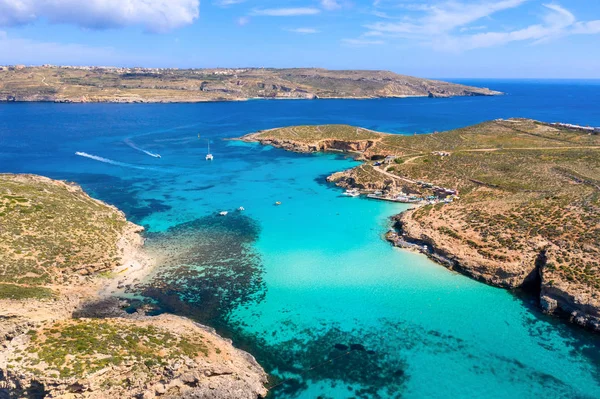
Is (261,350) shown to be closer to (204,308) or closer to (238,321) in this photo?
(238,321)

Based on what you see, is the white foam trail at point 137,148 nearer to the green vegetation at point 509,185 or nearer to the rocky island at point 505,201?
the green vegetation at point 509,185

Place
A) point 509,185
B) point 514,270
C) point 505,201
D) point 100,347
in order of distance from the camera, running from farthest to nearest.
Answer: point 509,185 < point 505,201 < point 514,270 < point 100,347

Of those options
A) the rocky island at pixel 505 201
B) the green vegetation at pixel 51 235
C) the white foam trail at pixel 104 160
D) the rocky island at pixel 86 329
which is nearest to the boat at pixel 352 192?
the rocky island at pixel 505 201

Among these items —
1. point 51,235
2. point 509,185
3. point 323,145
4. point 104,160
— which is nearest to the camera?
point 51,235

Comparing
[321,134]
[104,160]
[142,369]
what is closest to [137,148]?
[104,160]

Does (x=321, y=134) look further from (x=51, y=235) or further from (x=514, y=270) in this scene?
(x=51, y=235)

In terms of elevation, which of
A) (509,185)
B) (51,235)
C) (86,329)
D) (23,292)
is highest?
(509,185)
